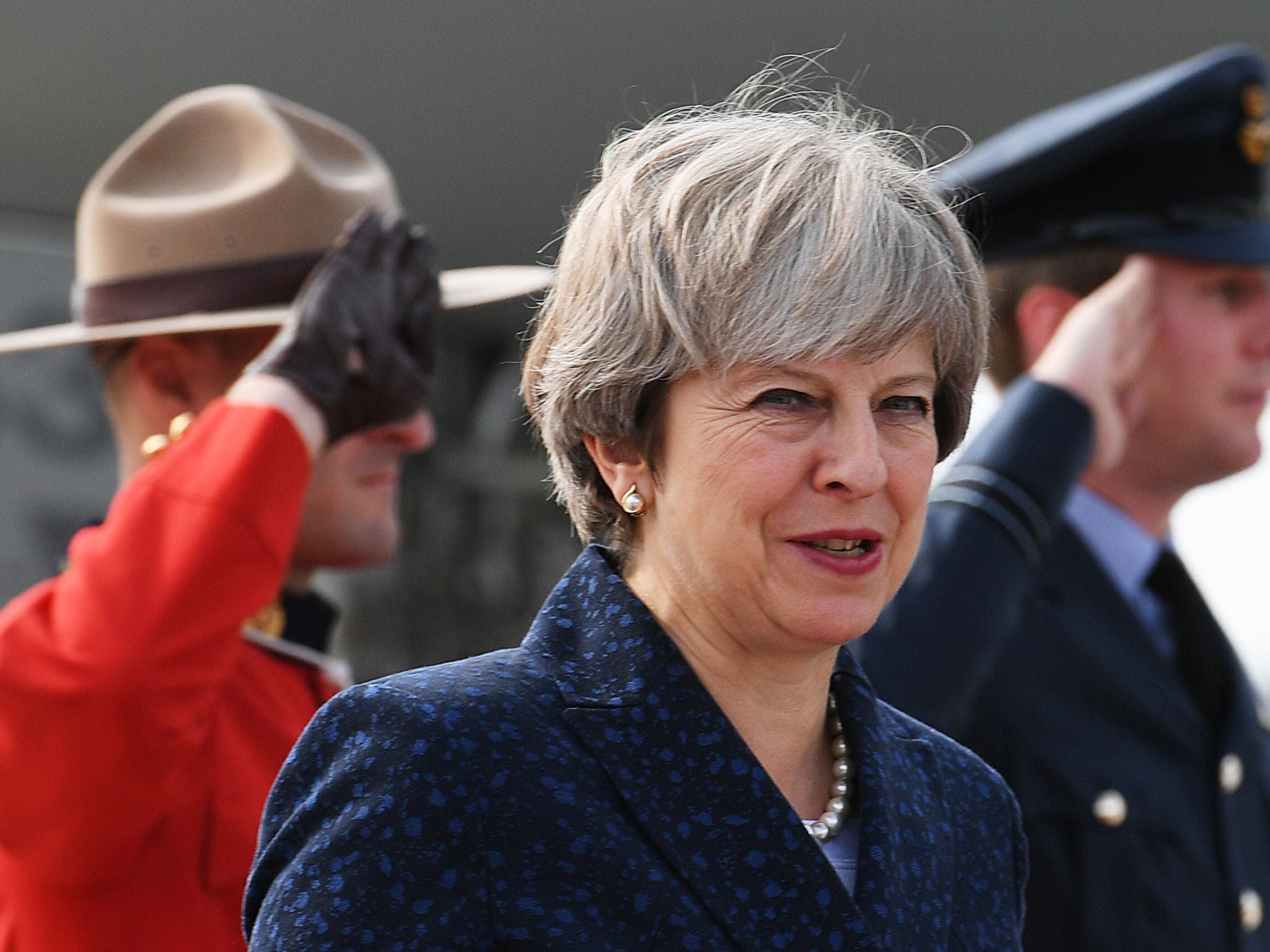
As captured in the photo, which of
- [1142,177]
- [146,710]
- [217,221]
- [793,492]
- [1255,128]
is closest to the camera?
[793,492]

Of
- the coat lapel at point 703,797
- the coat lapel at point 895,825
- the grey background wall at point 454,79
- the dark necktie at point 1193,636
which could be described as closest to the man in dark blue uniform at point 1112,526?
the dark necktie at point 1193,636

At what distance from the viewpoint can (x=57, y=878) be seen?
2031 millimetres

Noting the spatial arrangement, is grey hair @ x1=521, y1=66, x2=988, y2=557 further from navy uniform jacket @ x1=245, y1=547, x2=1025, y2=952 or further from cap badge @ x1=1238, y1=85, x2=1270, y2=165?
cap badge @ x1=1238, y1=85, x2=1270, y2=165

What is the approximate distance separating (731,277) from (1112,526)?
140 centimetres

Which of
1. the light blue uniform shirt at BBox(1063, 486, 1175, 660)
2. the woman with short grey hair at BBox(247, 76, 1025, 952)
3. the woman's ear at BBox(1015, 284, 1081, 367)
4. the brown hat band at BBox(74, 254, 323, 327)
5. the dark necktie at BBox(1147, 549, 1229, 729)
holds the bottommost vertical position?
the dark necktie at BBox(1147, 549, 1229, 729)

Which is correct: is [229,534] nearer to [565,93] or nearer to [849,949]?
[849,949]

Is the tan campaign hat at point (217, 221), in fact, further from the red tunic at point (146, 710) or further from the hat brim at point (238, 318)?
the red tunic at point (146, 710)

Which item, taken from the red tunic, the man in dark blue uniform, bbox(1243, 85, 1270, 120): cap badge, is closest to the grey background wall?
bbox(1243, 85, 1270, 120): cap badge

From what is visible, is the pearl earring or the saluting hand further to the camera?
the saluting hand

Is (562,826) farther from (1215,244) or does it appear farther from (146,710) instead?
(1215,244)

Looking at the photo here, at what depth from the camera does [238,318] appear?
2.52 m

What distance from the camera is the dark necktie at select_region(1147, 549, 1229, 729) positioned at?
104 inches

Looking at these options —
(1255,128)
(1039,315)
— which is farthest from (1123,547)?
(1255,128)

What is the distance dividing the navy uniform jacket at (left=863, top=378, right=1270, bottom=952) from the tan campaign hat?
2.26 ft
